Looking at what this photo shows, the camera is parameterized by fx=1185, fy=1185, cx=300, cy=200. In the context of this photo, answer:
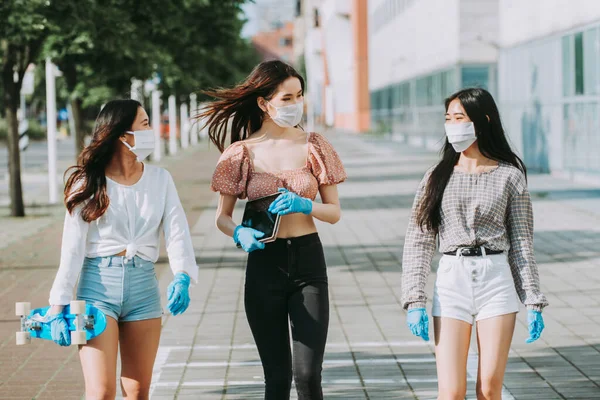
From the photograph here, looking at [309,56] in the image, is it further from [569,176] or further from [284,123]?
[284,123]

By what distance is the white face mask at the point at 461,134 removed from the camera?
187 inches

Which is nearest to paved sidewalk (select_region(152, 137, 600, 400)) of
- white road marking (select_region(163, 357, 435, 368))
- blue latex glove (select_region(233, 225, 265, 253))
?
white road marking (select_region(163, 357, 435, 368))

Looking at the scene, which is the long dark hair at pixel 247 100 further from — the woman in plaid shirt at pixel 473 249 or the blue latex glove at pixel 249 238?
the woman in plaid shirt at pixel 473 249

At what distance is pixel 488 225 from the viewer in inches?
185

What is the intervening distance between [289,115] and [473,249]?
3.10 ft

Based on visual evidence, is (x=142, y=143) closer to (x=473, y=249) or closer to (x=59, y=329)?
(x=59, y=329)

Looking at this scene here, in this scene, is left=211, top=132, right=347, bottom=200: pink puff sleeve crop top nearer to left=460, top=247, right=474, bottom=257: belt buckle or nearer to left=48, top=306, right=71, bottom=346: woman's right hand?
left=460, top=247, right=474, bottom=257: belt buckle

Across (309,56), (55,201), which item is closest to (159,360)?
(55,201)

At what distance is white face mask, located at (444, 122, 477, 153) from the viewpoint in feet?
15.6

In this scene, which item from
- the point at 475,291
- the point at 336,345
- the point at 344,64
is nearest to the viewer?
the point at 475,291

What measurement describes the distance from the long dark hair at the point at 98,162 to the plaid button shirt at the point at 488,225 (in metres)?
1.23

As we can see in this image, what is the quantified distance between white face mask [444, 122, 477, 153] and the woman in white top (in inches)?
44.8

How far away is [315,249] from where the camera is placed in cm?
486

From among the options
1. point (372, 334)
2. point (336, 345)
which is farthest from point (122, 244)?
point (372, 334)
